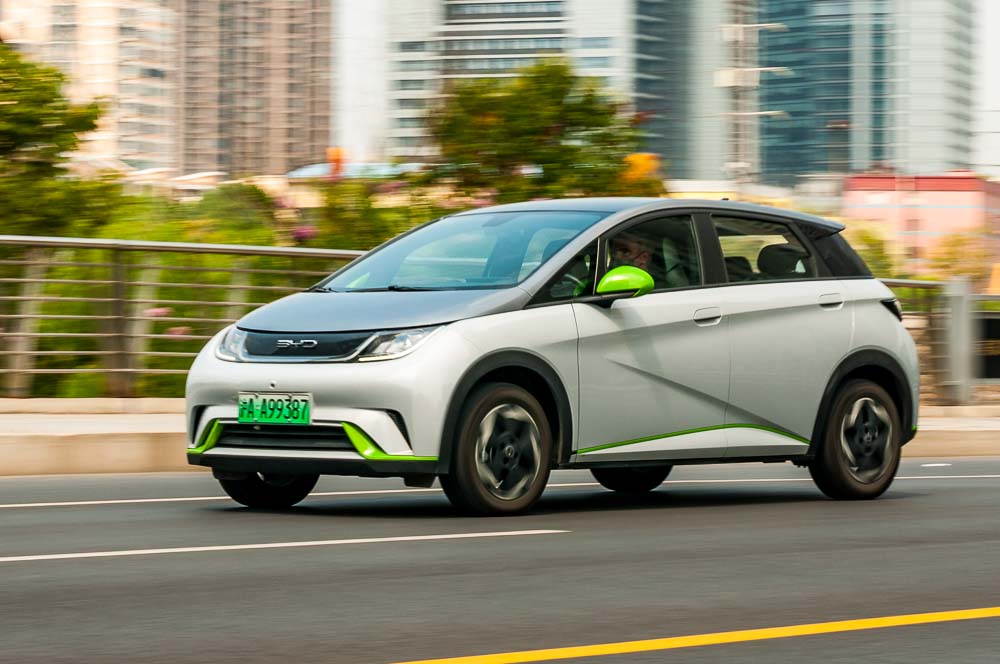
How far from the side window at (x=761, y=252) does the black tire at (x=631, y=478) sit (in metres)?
1.56

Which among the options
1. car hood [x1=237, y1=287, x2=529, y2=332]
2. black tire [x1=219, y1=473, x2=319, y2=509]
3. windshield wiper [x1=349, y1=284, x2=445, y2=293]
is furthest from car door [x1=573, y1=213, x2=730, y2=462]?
black tire [x1=219, y1=473, x2=319, y2=509]

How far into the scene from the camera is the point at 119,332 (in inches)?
543

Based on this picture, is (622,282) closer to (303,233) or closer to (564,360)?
(564,360)

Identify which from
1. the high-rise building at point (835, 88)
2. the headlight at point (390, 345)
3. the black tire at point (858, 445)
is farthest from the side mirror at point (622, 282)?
the high-rise building at point (835, 88)

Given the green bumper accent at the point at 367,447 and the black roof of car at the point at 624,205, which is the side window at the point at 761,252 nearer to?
the black roof of car at the point at 624,205

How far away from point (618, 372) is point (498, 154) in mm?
13485

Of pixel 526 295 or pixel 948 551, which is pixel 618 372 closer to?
pixel 526 295

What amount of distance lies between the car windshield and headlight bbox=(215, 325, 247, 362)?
73cm

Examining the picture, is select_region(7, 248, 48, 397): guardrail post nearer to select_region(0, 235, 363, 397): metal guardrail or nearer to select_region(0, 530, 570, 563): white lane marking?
select_region(0, 235, 363, 397): metal guardrail

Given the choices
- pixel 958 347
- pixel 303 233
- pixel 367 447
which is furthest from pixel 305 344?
pixel 958 347

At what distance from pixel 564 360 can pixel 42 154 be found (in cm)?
1294

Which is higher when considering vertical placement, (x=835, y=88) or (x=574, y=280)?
(x=835, y=88)

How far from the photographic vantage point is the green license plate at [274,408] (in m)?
8.48

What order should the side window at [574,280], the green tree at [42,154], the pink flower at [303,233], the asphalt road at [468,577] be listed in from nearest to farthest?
1. the asphalt road at [468,577]
2. the side window at [574,280]
3. the green tree at [42,154]
4. the pink flower at [303,233]
